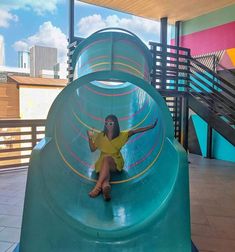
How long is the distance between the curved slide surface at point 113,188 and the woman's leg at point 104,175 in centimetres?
6

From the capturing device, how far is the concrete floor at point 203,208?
2291mm

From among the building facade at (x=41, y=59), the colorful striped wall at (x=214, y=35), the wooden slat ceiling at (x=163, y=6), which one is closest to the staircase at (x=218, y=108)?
the colorful striped wall at (x=214, y=35)

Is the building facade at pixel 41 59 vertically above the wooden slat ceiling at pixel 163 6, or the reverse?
the wooden slat ceiling at pixel 163 6

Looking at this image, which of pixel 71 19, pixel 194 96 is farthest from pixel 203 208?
pixel 71 19

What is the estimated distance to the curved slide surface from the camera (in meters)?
1.83

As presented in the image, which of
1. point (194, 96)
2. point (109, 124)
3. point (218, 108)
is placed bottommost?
point (109, 124)

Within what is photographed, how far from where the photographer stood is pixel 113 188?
8.51 ft

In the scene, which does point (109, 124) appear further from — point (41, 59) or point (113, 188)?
point (41, 59)

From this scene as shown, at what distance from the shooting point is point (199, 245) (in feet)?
7.29

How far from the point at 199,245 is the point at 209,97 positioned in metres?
4.17

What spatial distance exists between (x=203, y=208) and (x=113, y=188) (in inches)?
44.9

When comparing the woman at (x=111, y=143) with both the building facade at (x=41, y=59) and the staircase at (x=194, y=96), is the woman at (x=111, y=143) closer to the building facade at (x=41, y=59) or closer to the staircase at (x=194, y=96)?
the staircase at (x=194, y=96)

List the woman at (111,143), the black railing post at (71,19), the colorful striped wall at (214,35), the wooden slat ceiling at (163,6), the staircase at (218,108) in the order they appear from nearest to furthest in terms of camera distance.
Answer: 1. the woman at (111,143)
2. the staircase at (218,108)
3. the black railing post at (71,19)
4. the wooden slat ceiling at (163,6)
5. the colorful striped wall at (214,35)

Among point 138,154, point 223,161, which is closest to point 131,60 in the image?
point 138,154
